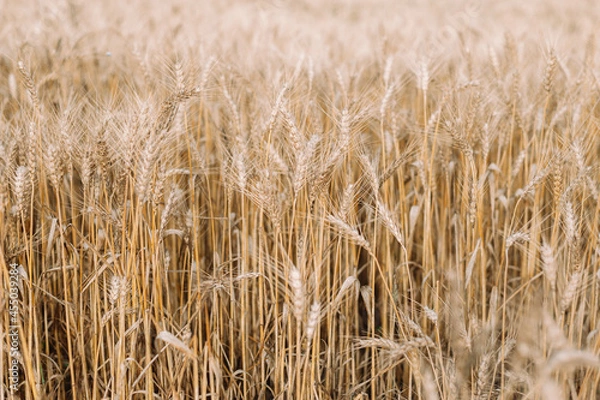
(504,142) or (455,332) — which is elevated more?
(504,142)

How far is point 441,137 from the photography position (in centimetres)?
201

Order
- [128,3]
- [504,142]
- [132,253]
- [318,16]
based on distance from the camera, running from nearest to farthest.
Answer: [132,253] < [504,142] < [128,3] < [318,16]

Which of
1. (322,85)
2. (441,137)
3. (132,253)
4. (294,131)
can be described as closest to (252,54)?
(322,85)

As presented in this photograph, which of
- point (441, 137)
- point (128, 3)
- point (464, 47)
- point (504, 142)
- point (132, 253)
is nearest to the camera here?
point (132, 253)

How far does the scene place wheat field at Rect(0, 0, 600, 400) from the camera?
136 centimetres

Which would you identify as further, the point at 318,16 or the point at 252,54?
the point at 318,16

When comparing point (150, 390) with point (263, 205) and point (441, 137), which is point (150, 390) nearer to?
point (263, 205)

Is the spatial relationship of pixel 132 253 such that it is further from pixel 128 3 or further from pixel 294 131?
pixel 128 3

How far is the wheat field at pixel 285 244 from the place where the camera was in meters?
1.36

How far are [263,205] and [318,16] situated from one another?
6469mm

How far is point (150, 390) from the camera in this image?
1354 mm

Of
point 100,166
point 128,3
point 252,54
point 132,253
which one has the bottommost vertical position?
point 132,253

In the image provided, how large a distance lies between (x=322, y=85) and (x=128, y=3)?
405cm

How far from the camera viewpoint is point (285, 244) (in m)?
1.83
